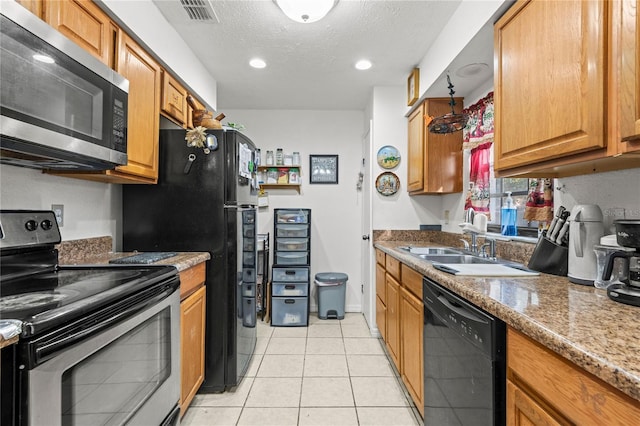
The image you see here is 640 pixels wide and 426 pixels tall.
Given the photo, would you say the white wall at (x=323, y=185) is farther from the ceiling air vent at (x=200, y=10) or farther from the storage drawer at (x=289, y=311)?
the ceiling air vent at (x=200, y=10)

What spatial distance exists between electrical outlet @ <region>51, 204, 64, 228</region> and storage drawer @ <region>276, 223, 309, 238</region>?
2061 millimetres

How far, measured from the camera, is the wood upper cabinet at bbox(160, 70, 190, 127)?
84.5 inches

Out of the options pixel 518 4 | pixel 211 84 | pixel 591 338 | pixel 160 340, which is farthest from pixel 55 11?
pixel 591 338

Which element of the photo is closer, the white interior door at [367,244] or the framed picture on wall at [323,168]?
the white interior door at [367,244]

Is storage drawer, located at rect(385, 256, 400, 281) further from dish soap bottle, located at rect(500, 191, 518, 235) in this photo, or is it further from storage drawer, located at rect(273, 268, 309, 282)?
storage drawer, located at rect(273, 268, 309, 282)

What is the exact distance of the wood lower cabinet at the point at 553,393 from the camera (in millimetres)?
592

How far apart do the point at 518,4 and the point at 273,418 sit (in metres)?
2.47

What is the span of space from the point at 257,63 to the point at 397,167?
1651 mm

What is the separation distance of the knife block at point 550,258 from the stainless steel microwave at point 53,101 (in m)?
2.03

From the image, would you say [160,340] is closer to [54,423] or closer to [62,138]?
[54,423]

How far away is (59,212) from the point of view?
164 cm

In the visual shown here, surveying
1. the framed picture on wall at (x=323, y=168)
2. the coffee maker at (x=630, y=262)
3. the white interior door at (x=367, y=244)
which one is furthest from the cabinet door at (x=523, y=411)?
the framed picture on wall at (x=323, y=168)

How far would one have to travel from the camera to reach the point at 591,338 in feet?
2.27

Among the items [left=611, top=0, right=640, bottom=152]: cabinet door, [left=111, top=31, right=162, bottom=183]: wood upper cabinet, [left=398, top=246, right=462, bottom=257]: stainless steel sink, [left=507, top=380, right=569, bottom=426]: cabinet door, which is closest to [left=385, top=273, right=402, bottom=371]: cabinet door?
[left=398, top=246, right=462, bottom=257]: stainless steel sink
